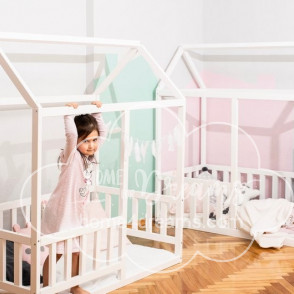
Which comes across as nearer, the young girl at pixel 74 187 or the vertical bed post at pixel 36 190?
the vertical bed post at pixel 36 190

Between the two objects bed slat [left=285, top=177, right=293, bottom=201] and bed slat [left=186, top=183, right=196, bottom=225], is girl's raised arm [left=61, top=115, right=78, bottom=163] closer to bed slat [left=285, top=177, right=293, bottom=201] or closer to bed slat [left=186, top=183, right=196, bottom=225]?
bed slat [left=186, top=183, right=196, bottom=225]

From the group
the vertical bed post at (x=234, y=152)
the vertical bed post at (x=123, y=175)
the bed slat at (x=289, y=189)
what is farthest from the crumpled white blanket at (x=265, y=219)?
the vertical bed post at (x=123, y=175)

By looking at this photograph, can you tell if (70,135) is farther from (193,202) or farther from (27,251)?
(193,202)

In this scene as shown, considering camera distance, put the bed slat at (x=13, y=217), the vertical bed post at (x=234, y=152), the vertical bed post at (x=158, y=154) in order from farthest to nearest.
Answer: the vertical bed post at (x=158, y=154) < the vertical bed post at (x=234, y=152) < the bed slat at (x=13, y=217)

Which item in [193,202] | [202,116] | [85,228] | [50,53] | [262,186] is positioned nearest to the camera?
[85,228]

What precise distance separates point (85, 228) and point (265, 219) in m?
1.41

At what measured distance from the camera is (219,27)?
461cm

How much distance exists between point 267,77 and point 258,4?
0.52 m

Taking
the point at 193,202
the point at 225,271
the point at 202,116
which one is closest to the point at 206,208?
the point at 193,202

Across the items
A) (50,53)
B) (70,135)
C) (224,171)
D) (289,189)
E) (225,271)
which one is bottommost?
(225,271)

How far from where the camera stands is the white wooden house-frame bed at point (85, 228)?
245 centimetres

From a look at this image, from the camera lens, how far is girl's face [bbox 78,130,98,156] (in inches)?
110

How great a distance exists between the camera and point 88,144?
2814 millimetres

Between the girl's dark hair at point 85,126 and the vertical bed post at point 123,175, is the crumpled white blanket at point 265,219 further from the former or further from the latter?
the girl's dark hair at point 85,126
